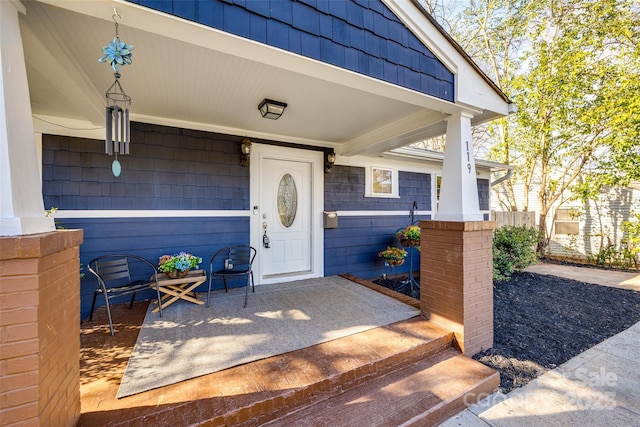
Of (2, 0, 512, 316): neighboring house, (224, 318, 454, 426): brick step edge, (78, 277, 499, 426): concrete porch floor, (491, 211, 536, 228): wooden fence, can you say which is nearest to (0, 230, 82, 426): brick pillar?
(78, 277, 499, 426): concrete porch floor

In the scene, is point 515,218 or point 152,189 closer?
point 152,189

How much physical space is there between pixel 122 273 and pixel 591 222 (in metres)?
11.0

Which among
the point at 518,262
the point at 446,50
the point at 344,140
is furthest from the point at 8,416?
the point at 518,262

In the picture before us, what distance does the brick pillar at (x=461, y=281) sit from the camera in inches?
99.9

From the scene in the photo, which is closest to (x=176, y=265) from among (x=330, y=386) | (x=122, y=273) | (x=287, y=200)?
(x=122, y=273)

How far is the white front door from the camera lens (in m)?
4.04

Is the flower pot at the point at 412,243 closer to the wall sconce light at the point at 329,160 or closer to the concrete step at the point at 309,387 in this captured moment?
the wall sconce light at the point at 329,160

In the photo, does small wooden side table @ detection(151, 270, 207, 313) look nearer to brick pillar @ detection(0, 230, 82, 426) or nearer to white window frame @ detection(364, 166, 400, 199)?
brick pillar @ detection(0, 230, 82, 426)

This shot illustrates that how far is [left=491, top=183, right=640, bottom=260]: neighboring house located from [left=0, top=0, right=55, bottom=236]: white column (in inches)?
396

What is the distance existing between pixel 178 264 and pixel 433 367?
275 cm

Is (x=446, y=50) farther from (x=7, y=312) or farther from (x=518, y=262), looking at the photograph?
(x=518, y=262)

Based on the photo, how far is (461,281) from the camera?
253 centimetres

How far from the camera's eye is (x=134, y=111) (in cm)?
313

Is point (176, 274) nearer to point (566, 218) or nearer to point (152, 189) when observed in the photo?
point (152, 189)
